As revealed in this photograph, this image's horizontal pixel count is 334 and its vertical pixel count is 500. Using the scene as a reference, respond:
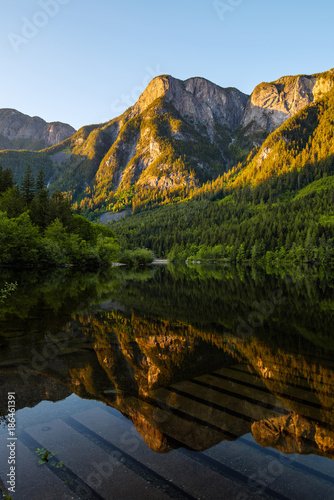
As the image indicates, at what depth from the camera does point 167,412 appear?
647 centimetres

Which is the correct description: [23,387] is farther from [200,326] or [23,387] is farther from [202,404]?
[200,326]

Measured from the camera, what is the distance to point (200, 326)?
615 inches

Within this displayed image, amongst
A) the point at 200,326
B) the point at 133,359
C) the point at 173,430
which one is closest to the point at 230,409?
the point at 173,430

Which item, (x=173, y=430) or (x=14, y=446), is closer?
(x=14, y=446)

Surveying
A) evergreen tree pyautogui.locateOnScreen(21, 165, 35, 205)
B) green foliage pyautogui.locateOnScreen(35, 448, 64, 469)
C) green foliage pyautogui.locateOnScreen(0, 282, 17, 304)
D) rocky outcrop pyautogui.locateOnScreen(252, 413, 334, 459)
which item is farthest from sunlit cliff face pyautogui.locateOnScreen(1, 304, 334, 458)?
evergreen tree pyautogui.locateOnScreen(21, 165, 35, 205)

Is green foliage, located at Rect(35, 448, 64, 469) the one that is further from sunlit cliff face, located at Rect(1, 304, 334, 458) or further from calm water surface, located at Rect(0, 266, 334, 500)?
sunlit cliff face, located at Rect(1, 304, 334, 458)

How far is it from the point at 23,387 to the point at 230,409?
551 cm

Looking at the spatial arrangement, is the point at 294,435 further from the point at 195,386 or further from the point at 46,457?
the point at 46,457

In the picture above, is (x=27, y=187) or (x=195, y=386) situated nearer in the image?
(x=195, y=386)

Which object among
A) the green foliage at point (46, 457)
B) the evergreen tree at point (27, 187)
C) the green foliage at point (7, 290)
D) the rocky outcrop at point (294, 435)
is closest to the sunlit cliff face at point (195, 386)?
the rocky outcrop at point (294, 435)

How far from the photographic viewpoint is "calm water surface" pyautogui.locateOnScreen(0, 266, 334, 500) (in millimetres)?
4512

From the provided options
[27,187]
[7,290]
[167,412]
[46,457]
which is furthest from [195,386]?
[27,187]

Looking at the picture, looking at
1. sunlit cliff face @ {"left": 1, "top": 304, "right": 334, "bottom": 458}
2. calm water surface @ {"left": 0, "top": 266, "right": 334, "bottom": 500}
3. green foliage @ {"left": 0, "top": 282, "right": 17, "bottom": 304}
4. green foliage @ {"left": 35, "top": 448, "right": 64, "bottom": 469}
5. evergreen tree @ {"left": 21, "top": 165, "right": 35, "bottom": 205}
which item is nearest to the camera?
calm water surface @ {"left": 0, "top": 266, "right": 334, "bottom": 500}

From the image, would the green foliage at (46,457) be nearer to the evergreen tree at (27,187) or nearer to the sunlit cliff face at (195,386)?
the sunlit cliff face at (195,386)
